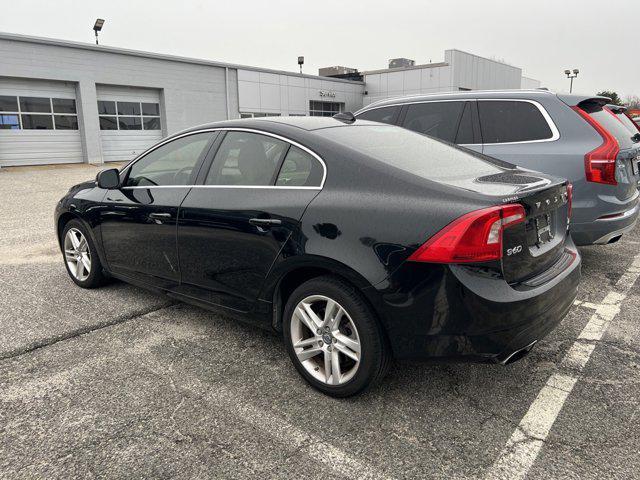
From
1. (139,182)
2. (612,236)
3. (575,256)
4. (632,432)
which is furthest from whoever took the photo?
(612,236)

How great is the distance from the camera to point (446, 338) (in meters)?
2.41

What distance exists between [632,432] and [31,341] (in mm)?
3750

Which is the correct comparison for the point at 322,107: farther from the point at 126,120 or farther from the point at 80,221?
the point at 80,221

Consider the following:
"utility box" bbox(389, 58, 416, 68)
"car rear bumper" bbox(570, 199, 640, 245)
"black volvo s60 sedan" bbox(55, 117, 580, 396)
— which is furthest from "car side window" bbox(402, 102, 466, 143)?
"utility box" bbox(389, 58, 416, 68)

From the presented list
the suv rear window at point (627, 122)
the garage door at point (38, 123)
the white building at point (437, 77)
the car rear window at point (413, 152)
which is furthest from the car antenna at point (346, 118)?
the white building at point (437, 77)

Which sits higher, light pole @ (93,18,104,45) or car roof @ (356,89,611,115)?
light pole @ (93,18,104,45)

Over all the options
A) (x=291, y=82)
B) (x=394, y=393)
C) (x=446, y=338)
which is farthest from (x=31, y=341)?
(x=291, y=82)

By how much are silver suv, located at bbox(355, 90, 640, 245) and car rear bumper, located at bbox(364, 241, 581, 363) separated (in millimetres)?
2409

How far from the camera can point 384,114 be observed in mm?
6238

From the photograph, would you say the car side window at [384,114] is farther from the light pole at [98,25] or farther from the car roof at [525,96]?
the light pole at [98,25]

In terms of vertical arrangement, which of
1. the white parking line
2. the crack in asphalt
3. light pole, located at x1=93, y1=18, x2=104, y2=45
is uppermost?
light pole, located at x1=93, y1=18, x2=104, y2=45

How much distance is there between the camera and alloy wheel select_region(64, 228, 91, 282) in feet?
15.1

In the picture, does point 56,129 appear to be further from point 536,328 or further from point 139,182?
point 536,328

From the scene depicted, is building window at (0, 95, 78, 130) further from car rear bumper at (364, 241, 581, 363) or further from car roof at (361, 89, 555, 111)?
car rear bumper at (364, 241, 581, 363)
